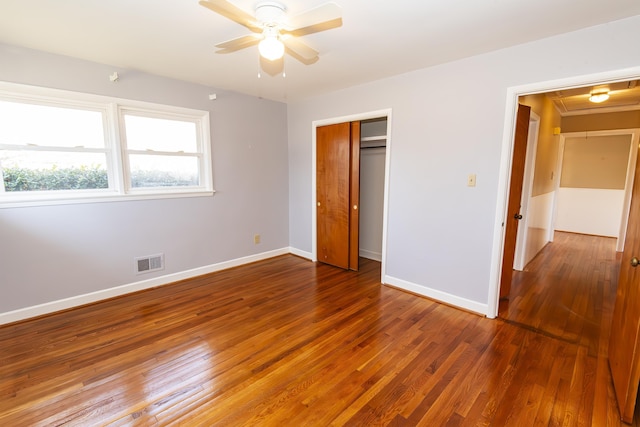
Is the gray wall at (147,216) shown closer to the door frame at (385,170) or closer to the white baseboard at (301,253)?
the white baseboard at (301,253)

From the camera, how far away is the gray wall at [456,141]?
7.32ft

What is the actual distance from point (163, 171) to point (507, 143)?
3.74 metres

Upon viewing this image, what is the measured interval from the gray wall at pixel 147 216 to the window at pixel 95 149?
108 mm

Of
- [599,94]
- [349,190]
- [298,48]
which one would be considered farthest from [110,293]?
[599,94]

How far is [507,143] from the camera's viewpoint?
258 centimetres

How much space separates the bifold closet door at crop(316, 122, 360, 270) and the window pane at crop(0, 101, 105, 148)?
8.71 ft

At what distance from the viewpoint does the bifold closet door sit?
389cm

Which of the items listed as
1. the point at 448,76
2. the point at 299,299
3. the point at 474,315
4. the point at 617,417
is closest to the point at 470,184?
the point at 448,76

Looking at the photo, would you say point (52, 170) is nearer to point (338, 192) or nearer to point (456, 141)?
point (338, 192)

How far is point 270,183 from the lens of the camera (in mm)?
4566

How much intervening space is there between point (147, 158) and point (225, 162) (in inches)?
37.2

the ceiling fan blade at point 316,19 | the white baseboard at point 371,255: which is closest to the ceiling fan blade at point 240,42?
the ceiling fan blade at point 316,19

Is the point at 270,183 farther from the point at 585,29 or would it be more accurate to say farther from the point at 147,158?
the point at 585,29

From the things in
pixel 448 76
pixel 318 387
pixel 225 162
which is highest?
pixel 448 76
